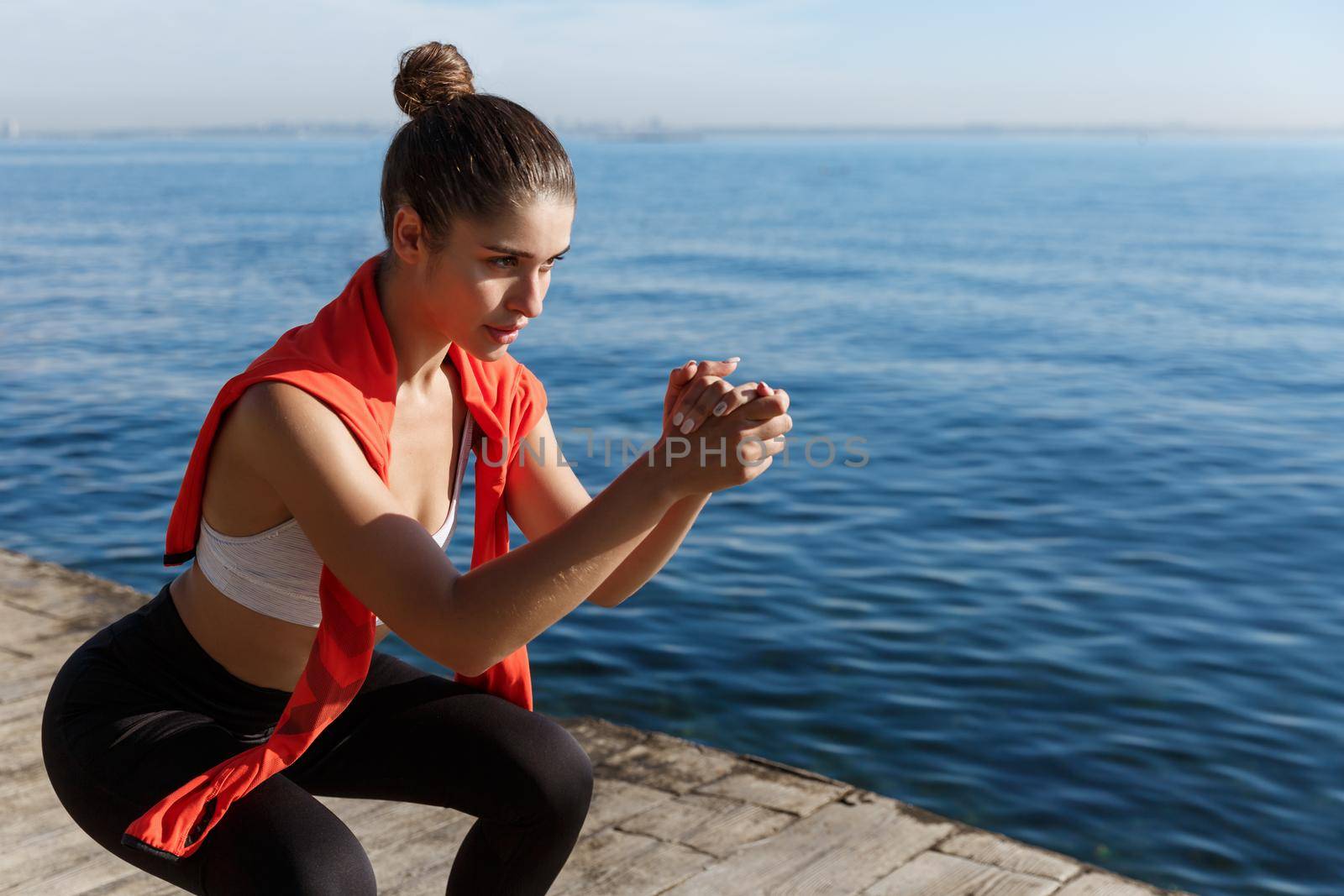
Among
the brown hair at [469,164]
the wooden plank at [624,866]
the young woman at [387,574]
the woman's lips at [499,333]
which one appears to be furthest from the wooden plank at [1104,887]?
the brown hair at [469,164]

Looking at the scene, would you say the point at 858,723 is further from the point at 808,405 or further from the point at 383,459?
the point at 808,405

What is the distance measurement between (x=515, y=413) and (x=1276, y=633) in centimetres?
586

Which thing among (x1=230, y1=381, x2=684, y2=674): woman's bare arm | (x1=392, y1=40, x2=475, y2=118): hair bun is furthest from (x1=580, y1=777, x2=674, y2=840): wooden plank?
(x1=392, y1=40, x2=475, y2=118): hair bun

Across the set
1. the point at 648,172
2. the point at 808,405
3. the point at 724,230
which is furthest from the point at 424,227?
the point at 648,172

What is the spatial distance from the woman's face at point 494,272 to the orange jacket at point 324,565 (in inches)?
5.9

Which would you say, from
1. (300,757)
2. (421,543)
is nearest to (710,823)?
(300,757)

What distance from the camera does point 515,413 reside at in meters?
2.54

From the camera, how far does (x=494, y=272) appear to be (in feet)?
6.81

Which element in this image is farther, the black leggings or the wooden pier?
the wooden pier

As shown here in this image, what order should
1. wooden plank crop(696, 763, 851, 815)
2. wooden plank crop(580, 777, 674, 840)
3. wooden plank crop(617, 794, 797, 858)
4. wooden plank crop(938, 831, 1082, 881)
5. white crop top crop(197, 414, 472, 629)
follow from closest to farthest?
1. white crop top crop(197, 414, 472, 629)
2. wooden plank crop(938, 831, 1082, 881)
3. wooden plank crop(617, 794, 797, 858)
4. wooden plank crop(580, 777, 674, 840)
5. wooden plank crop(696, 763, 851, 815)

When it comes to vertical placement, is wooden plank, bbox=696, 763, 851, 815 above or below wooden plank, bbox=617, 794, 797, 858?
below

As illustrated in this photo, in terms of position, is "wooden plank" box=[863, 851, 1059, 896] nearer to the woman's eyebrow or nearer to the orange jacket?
the orange jacket

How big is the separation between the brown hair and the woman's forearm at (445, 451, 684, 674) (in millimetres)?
490

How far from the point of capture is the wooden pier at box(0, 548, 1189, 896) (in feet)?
10.5
